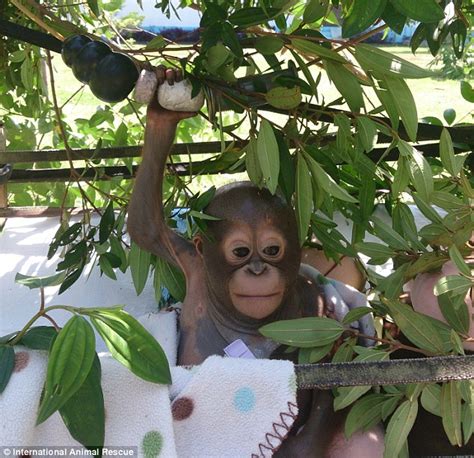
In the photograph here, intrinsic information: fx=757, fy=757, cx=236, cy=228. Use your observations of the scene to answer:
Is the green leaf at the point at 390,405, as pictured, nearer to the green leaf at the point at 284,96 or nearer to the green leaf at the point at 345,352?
the green leaf at the point at 345,352

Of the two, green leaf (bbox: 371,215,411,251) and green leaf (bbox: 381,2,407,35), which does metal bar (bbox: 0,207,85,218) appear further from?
green leaf (bbox: 381,2,407,35)

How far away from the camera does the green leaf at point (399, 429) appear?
105 centimetres

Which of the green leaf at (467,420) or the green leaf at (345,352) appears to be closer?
the green leaf at (467,420)

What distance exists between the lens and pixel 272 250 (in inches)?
50.1

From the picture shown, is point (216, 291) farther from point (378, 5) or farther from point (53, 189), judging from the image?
point (53, 189)

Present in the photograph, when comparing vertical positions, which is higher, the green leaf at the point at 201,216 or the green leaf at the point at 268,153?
the green leaf at the point at 268,153

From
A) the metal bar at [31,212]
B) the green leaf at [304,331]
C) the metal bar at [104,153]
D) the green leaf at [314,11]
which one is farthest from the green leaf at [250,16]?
the metal bar at [31,212]

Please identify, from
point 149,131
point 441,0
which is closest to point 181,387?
point 149,131

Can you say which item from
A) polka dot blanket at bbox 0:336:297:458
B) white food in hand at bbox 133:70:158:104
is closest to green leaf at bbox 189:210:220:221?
white food in hand at bbox 133:70:158:104

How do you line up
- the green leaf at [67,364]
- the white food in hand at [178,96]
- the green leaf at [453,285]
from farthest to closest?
the white food in hand at [178,96]
the green leaf at [453,285]
the green leaf at [67,364]

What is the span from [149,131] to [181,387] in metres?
0.47

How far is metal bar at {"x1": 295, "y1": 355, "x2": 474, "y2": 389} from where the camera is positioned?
34.9 inches

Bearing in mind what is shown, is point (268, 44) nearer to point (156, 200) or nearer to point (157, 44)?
point (157, 44)

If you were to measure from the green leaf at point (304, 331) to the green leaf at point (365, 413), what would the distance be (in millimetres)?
107
